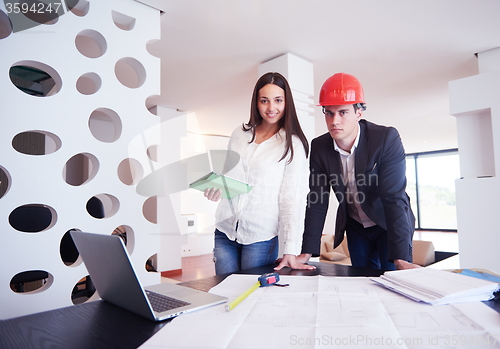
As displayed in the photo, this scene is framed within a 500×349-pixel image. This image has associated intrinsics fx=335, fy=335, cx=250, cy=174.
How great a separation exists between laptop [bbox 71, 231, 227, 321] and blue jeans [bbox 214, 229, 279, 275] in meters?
0.65

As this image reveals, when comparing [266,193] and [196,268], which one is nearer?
[266,193]

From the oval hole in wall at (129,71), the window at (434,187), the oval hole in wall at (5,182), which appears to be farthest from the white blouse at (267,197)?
the window at (434,187)

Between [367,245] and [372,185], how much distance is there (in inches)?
13.0

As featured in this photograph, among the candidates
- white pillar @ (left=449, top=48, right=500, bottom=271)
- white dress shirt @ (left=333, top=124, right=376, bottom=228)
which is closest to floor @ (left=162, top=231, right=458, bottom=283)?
white pillar @ (left=449, top=48, right=500, bottom=271)

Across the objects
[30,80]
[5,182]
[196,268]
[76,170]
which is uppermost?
[30,80]

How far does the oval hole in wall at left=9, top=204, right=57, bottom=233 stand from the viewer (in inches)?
106

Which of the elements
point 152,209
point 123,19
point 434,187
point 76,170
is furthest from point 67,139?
point 434,187

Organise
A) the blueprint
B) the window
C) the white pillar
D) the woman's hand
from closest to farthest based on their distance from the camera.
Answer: the blueprint < the woman's hand < the white pillar < the window

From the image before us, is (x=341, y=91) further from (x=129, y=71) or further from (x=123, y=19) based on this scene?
(x=129, y=71)

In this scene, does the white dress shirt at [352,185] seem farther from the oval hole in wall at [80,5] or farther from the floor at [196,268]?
the floor at [196,268]

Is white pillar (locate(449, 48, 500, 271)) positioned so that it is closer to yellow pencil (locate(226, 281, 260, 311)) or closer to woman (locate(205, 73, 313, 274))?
woman (locate(205, 73, 313, 274))

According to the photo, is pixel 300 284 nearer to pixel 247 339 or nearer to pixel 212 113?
pixel 247 339

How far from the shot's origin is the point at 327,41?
3.40 metres

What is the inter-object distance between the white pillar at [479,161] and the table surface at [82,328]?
3257mm
